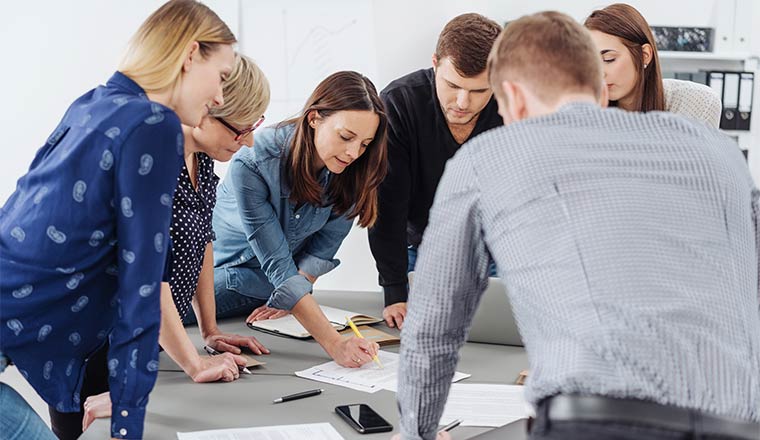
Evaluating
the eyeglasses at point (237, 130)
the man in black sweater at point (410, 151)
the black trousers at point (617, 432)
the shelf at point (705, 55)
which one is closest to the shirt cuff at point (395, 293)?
the man in black sweater at point (410, 151)

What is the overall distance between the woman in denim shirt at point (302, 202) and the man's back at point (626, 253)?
0.97 m

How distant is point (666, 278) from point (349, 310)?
1513 mm

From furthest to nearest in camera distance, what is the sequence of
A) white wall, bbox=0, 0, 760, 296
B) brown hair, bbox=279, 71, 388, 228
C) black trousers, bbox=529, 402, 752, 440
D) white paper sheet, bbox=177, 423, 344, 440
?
white wall, bbox=0, 0, 760, 296, brown hair, bbox=279, 71, 388, 228, white paper sheet, bbox=177, 423, 344, 440, black trousers, bbox=529, 402, 752, 440

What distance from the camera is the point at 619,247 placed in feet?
3.23

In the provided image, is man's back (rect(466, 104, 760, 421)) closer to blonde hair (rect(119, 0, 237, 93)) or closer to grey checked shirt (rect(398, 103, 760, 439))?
grey checked shirt (rect(398, 103, 760, 439))

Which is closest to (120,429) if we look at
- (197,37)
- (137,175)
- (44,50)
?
(137,175)

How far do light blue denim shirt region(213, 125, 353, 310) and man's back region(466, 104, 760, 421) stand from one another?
1.11 m

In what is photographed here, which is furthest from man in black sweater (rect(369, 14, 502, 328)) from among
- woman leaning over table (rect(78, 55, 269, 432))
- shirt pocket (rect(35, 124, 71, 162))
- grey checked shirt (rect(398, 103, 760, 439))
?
grey checked shirt (rect(398, 103, 760, 439))

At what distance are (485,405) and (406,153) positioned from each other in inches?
42.3

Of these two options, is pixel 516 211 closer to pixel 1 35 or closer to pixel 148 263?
pixel 148 263

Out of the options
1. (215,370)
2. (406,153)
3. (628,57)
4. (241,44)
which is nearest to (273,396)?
(215,370)

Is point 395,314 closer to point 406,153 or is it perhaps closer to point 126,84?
point 406,153

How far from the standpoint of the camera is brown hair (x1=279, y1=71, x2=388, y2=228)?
2.19m

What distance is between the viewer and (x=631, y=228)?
0.99 metres
